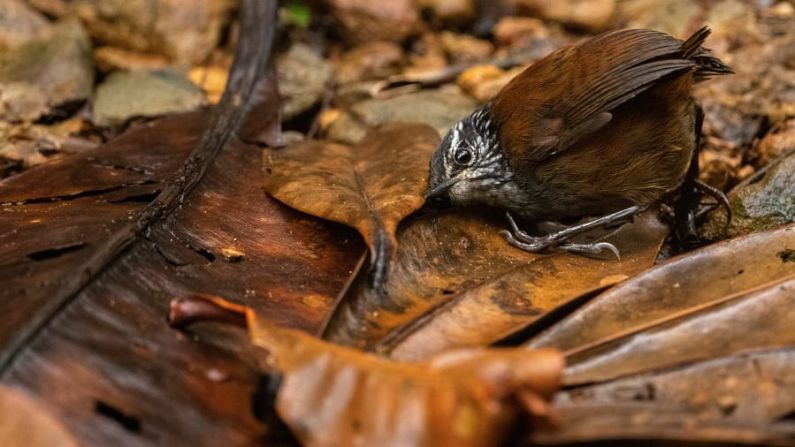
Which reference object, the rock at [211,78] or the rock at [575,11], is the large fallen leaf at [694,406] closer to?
the rock at [211,78]

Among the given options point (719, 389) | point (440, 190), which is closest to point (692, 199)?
point (440, 190)

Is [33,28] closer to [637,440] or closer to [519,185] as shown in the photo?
[519,185]

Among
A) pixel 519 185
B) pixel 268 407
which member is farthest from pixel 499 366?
pixel 519 185

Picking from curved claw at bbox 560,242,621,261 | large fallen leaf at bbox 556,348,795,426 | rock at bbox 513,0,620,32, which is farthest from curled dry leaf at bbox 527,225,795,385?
rock at bbox 513,0,620,32

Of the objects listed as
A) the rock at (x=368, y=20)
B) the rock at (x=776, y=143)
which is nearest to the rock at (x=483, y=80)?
the rock at (x=368, y=20)

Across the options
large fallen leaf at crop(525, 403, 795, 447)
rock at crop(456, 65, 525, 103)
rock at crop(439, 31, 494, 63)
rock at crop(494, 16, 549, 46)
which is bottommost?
large fallen leaf at crop(525, 403, 795, 447)

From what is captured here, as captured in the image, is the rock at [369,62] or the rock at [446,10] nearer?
the rock at [369,62]

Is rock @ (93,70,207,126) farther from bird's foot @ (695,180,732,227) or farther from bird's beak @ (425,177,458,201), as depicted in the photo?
bird's foot @ (695,180,732,227)

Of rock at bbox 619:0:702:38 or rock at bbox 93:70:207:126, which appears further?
rock at bbox 619:0:702:38
